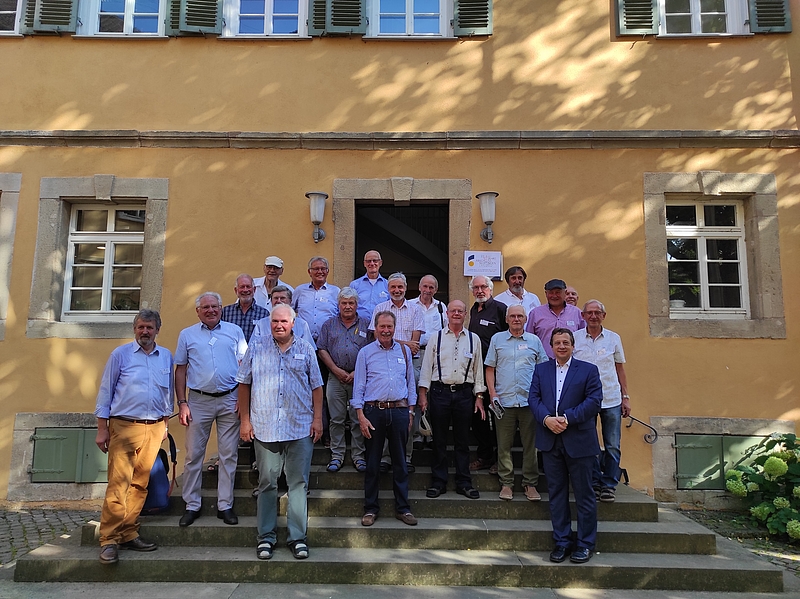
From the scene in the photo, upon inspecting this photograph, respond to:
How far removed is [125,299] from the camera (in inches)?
275

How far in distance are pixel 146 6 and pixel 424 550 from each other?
703 centimetres

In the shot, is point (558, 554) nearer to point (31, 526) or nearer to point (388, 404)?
point (388, 404)

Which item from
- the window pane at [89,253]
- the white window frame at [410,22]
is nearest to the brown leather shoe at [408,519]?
the window pane at [89,253]

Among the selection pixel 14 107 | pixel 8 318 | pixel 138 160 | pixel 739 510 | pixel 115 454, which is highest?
pixel 14 107

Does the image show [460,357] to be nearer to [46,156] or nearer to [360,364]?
[360,364]

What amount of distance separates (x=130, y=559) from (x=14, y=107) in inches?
226

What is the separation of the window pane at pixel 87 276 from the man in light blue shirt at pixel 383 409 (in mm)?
4143

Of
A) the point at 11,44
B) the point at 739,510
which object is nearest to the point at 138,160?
the point at 11,44

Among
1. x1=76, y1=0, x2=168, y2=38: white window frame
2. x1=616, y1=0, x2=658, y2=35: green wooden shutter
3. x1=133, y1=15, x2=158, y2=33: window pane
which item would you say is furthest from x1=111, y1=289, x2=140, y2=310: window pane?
x1=616, y1=0, x2=658, y2=35: green wooden shutter

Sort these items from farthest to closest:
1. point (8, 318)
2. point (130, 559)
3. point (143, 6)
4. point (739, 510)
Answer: point (143, 6) → point (8, 318) → point (739, 510) → point (130, 559)

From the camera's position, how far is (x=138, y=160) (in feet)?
22.9

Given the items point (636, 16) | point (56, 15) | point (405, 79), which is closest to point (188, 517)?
point (405, 79)

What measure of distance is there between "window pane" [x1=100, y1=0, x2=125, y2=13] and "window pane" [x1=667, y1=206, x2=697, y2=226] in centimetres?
711

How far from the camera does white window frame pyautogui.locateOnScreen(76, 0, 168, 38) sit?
714cm
